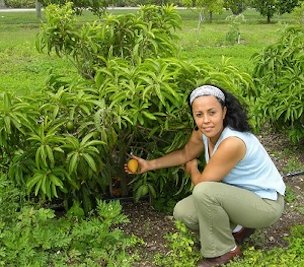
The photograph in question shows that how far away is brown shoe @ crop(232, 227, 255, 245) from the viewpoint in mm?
3498

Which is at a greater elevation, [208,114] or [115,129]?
[208,114]

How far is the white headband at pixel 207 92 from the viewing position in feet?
10.6

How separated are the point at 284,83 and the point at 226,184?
2050 millimetres

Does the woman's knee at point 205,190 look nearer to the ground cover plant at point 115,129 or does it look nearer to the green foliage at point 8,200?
the ground cover plant at point 115,129

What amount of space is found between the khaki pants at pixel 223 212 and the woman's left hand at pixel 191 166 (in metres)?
0.23

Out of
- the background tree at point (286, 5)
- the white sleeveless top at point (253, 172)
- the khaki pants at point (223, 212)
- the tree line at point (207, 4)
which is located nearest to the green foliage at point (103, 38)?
the white sleeveless top at point (253, 172)

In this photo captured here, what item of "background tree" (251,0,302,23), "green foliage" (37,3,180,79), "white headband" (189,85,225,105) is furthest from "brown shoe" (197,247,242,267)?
"background tree" (251,0,302,23)

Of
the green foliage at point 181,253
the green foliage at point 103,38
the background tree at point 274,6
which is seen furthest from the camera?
the background tree at point 274,6

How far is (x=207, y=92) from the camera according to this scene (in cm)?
323

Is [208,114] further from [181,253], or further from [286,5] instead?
[286,5]

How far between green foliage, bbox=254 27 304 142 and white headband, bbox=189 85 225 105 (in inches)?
70.6

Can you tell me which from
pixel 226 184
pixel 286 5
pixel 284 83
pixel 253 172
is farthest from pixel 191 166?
pixel 286 5

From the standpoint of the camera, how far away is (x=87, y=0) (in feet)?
56.5

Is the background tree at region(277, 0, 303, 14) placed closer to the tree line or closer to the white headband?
the tree line
